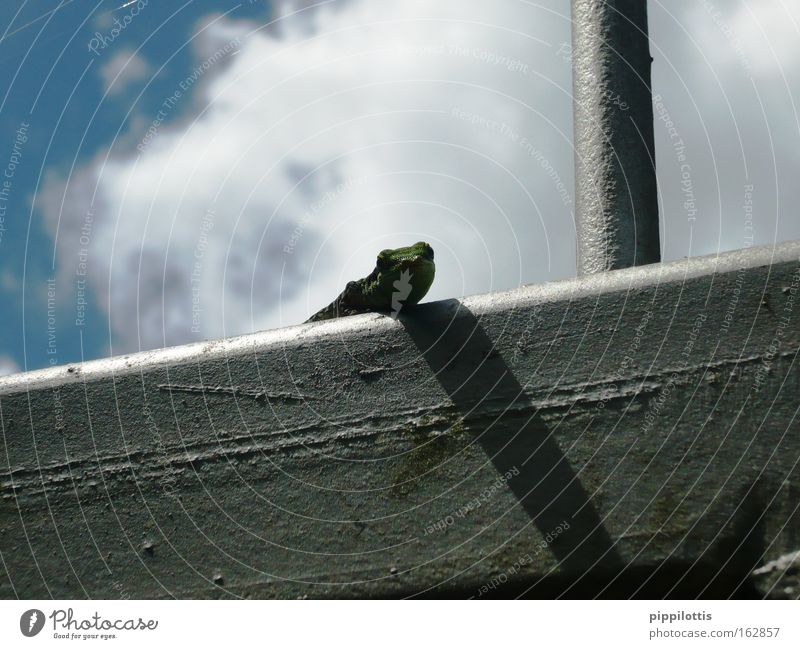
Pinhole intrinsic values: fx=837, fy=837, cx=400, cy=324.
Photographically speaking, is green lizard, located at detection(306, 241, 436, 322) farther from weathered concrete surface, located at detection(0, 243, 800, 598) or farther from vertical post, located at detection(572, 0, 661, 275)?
vertical post, located at detection(572, 0, 661, 275)

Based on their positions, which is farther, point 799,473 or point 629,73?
point 629,73

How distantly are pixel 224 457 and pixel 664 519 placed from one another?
3.72 feet

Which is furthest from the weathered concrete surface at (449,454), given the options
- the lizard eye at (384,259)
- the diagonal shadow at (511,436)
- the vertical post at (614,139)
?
the vertical post at (614,139)

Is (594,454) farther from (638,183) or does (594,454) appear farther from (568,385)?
(638,183)

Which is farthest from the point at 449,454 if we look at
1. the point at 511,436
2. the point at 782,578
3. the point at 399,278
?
the point at 782,578

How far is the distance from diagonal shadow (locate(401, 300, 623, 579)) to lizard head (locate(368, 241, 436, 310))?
83mm

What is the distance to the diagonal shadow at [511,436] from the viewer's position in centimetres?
190

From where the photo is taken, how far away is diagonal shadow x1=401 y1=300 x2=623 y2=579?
190 cm

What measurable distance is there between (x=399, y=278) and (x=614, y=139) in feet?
3.31

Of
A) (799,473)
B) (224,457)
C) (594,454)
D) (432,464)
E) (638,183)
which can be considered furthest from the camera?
(638,183)

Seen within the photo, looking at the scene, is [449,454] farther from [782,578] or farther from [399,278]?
[782,578]

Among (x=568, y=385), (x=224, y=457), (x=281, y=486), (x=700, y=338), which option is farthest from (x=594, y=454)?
(x=224, y=457)

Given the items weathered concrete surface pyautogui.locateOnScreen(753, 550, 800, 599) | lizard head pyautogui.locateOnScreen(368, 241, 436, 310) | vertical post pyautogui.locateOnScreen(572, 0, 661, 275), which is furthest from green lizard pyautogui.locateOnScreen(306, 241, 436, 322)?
weathered concrete surface pyautogui.locateOnScreen(753, 550, 800, 599)

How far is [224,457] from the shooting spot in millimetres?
2254
